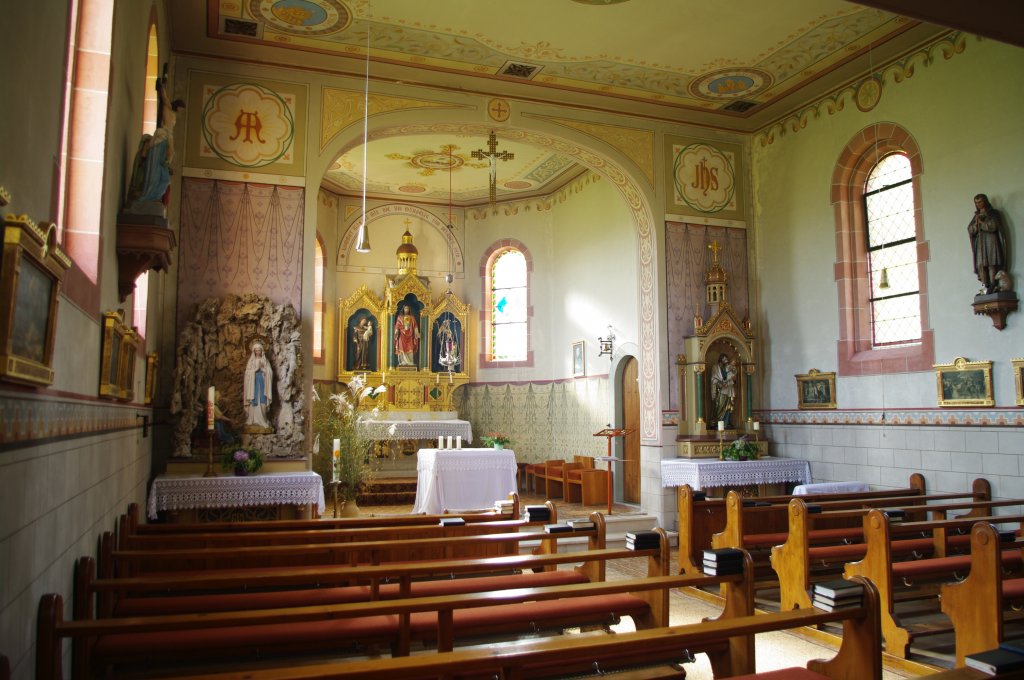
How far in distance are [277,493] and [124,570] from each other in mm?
2917

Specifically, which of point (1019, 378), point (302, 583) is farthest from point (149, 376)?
point (1019, 378)

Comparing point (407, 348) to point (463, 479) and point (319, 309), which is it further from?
Result: point (463, 479)

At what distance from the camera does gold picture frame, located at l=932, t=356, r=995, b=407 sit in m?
7.39

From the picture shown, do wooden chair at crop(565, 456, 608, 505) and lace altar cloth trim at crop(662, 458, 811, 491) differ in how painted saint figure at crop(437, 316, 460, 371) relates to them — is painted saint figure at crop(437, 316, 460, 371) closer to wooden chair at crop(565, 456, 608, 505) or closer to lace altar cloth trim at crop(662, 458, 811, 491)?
wooden chair at crop(565, 456, 608, 505)

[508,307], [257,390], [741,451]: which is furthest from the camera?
[508,307]

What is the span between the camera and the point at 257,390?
26.4ft

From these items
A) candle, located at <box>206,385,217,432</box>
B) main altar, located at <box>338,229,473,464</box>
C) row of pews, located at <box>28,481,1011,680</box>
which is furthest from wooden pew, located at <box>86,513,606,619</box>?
main altar, located at <box>338,229,473,464</box>

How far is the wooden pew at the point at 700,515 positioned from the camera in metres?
7.34

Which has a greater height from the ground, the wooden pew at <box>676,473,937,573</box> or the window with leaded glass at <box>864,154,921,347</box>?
the window with leaded glass at <box>864,154,921,347</box>

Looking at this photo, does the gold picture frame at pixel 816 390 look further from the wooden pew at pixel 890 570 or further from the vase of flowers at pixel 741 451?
the wooden pew at pixel 890 570

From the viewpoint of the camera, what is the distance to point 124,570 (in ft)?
15.3

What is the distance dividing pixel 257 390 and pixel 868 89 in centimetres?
804

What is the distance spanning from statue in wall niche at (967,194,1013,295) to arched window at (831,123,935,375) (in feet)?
2.79

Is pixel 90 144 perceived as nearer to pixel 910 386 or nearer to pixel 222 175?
pixel 222 175
